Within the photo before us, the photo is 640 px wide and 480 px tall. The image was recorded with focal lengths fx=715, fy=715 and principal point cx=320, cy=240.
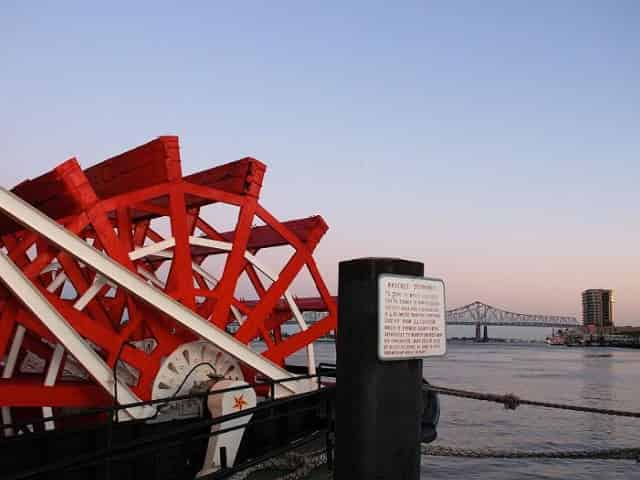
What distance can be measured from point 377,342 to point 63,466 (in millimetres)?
1531

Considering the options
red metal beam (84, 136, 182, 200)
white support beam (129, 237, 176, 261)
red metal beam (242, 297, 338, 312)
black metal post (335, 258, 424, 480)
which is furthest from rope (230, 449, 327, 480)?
red metal beam (242, 297, 338, 312)

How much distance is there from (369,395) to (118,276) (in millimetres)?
3334

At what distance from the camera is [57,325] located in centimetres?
528

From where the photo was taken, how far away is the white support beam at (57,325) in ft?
16.7

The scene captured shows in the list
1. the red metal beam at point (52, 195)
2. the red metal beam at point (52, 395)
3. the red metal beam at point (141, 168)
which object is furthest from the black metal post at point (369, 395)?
the red metal beam at point (141, 168)

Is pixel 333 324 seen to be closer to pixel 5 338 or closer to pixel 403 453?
pixel 5 338

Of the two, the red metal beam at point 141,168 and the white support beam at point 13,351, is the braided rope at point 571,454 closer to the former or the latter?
the red metal beam at point 141,168

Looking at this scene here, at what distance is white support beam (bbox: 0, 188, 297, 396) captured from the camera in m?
5.27

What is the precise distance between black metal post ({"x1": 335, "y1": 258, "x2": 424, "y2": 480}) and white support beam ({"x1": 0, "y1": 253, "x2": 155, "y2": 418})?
3.03m

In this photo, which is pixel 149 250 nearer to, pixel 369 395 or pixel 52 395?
pixel 52 395

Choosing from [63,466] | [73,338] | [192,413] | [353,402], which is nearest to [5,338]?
[73,338]

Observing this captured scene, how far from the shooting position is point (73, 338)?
5.37 meters

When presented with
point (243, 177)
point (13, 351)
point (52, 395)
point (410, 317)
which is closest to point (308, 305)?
point (243, 177)

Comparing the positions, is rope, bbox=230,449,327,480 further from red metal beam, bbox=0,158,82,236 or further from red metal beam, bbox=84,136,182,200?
red metal beam, bbox=84,136,182,200
